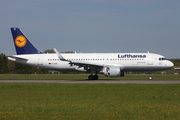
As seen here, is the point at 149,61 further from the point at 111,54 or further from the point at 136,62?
the point at 111,54

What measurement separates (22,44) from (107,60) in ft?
39.8

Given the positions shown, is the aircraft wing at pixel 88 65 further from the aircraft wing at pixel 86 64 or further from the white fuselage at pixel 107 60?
the white fuselage at pixel 107 60

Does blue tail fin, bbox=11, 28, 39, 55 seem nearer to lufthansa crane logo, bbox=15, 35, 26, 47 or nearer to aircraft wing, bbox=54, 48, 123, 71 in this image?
lufthansa crane logo, bbox=15, 35, 26, 47

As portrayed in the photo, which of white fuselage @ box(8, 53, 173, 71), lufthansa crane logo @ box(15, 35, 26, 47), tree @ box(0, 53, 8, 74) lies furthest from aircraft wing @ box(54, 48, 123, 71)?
tree @ box(0, 53, 8, 74)

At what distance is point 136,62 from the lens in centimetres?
4712

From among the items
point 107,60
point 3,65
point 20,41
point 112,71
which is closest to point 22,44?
point 20,41

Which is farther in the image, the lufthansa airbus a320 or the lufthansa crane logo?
the lufthansa crane logo

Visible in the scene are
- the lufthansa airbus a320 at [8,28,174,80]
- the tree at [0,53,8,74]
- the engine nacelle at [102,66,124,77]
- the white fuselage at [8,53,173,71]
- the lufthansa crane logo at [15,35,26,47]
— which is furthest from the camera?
the tree at [0,53,8,74]

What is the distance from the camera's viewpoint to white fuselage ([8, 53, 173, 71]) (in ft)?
155

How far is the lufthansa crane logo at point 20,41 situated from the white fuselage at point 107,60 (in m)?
1.82

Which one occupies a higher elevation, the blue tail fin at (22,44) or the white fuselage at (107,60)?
the blue tail fin at (22,44)

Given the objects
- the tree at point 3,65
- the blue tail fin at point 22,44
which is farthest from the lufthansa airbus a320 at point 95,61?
the tree at point 3,65

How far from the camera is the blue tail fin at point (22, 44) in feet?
168

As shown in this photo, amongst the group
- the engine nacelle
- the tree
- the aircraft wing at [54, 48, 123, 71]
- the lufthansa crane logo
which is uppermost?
the lufthansa crane logo
